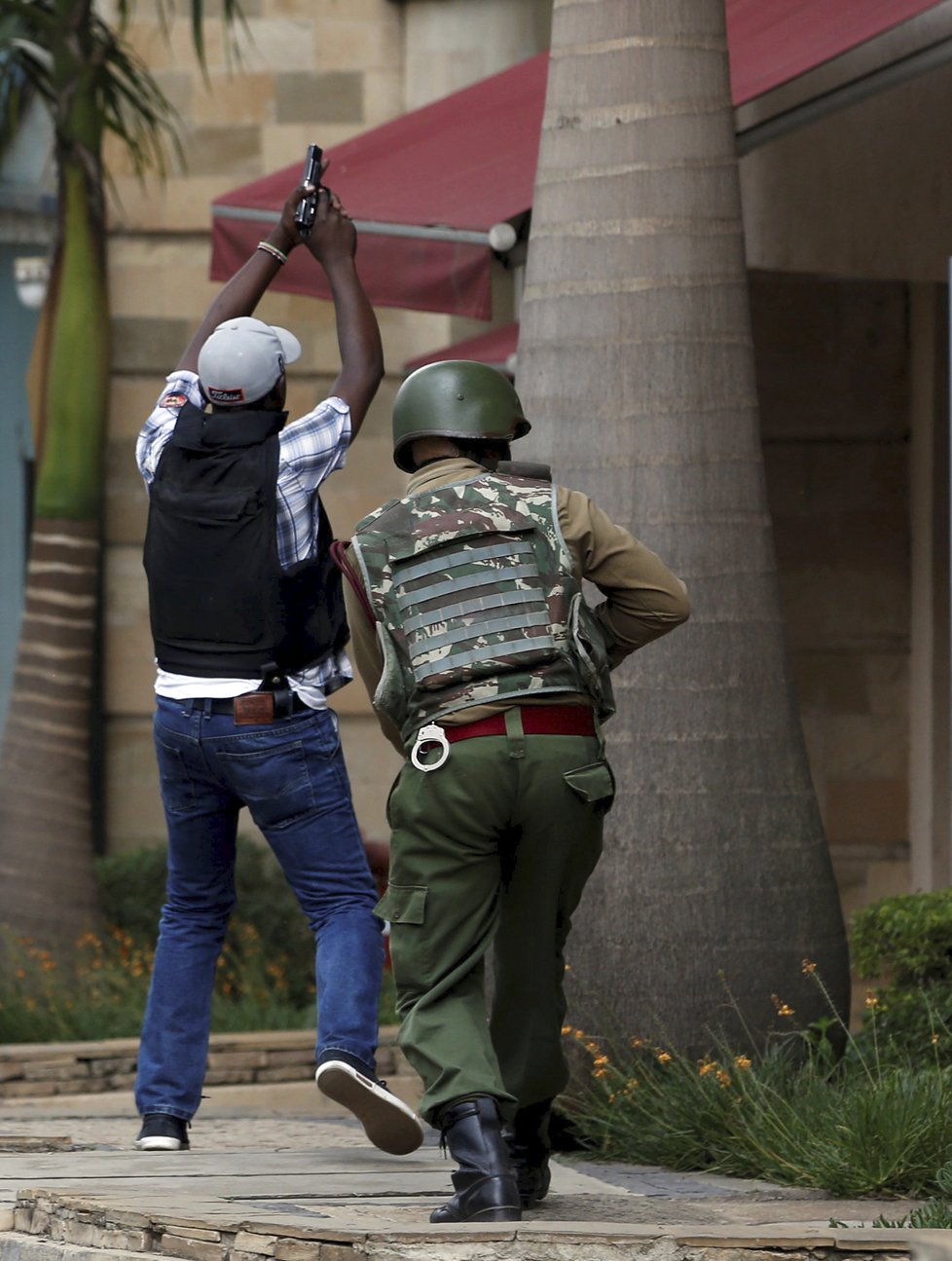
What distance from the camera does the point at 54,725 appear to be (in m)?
9.27

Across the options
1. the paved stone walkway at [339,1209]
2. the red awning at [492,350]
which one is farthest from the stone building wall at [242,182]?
the paved stone walkway at [339,1209]

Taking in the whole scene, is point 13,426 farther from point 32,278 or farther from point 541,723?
point 541,723

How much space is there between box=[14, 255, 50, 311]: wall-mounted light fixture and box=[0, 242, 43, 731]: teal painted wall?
18 cm

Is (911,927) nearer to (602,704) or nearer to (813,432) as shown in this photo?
(602,704)

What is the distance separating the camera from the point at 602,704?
14.3 ft

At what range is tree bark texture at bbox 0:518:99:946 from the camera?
9.04 meters

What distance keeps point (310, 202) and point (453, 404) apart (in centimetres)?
106

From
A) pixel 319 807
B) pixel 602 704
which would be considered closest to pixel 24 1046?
pixel 319 807

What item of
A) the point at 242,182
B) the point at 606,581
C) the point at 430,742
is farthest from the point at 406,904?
the point at 242,182

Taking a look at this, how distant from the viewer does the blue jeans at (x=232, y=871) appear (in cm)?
499

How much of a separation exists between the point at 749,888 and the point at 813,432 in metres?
3.57

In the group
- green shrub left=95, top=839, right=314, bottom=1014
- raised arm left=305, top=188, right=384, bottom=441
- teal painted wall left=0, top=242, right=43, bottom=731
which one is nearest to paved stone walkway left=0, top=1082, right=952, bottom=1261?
raised arm left=305, top=188, right=384, bottom=441

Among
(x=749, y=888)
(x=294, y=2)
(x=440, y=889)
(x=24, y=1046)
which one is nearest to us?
(x=440, y=889)

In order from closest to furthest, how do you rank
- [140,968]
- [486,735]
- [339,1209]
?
[486,735]
[339,1209]
[140,968]
